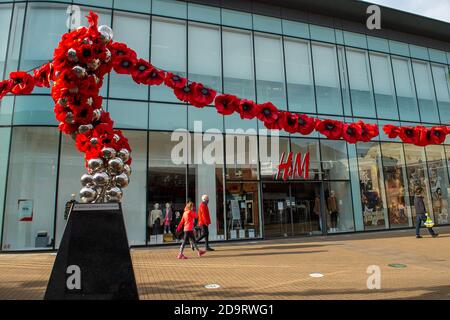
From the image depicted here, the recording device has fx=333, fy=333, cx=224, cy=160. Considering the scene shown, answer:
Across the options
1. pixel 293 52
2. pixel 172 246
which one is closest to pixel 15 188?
pixel 172 246

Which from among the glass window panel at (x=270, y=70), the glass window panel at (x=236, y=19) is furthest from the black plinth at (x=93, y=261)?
the glass window panel at (x=236, y=19)

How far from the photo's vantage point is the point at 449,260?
29.1ft

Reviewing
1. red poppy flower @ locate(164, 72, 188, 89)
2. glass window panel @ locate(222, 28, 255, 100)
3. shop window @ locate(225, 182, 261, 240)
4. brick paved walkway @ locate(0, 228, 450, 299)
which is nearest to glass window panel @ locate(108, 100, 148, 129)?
glass window panel @ locate(222, 28, 255, 100)

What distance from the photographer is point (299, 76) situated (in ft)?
57.1

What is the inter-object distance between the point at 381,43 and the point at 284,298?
18.8m

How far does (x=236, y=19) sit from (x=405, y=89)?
36.6ft

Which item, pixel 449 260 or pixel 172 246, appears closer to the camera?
pixel 449 260

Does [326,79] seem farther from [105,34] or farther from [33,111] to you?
[105,34]

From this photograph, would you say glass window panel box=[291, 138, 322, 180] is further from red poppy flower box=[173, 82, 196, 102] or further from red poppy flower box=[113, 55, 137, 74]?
red poppy flower box=[113, 55, 137, 74]

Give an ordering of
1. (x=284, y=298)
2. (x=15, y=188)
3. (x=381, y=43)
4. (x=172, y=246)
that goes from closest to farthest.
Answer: (x=284, y=298)
(x=15, y=188)
(x=172, y=246)
(x=381, y=43)

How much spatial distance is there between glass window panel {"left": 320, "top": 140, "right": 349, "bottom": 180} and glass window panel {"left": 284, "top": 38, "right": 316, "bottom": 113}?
6.56 ft

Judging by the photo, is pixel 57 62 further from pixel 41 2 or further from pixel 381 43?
pixel 381 43

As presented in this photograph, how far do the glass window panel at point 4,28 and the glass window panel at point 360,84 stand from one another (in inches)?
652

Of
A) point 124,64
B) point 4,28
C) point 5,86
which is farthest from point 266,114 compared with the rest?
point 4,28
